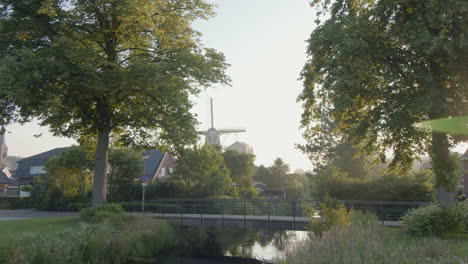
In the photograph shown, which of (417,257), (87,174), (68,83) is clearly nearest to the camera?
(417,257)

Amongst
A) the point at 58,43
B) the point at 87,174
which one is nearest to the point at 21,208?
the point at 87,174

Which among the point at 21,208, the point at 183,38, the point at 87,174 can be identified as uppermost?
the point at 183,38

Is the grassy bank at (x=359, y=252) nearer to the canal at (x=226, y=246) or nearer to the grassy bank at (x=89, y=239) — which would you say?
the canal at (x=226, y=246)

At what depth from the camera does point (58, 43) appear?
17.6 metres

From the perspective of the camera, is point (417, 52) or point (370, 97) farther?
point (370, 97)

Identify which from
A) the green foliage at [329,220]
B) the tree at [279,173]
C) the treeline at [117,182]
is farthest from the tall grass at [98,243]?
the tree at [279,173]

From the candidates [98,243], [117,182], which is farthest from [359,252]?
[117,182]

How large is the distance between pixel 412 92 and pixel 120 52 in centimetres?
1557

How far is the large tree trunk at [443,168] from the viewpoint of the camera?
15.9 m

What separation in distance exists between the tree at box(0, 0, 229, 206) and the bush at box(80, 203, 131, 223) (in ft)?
4.68

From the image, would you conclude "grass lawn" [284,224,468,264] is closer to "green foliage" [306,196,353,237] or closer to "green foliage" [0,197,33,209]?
"green foliage" [306,196,353,237]

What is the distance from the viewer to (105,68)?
19625mm

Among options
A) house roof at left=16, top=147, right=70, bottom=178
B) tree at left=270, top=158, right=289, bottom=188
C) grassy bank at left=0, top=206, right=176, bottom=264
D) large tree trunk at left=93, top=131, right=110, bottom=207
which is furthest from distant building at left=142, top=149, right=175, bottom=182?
grassy bank at left=0, top=206, right=176, bottom=264

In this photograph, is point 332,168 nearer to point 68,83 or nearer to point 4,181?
point 68,83
